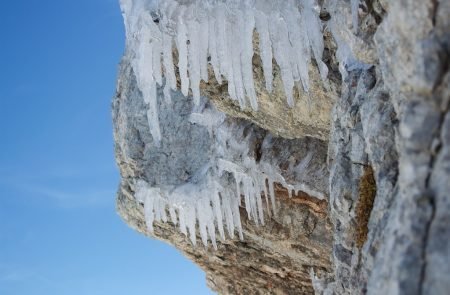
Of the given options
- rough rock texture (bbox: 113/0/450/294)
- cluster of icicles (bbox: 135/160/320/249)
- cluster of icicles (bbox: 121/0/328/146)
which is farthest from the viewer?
cluster of icicles (bbox: 135/160/320/249)

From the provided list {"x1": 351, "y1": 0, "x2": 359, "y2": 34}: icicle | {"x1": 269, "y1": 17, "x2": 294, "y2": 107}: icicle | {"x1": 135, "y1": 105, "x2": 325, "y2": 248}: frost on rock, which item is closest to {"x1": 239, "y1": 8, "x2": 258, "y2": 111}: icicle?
{"x1": 269, "y1": 17, "x2": 294, "y2": 107}: icicle

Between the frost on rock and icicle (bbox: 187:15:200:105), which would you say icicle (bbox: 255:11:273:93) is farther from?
the frost on rock

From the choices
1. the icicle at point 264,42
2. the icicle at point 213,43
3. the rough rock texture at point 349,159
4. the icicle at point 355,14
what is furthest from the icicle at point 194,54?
the icicle at point 355,14

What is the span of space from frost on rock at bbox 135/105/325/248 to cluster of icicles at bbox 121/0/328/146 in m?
3.29

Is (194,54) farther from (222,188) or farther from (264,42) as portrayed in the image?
(222,188)

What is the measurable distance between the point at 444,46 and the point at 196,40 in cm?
482

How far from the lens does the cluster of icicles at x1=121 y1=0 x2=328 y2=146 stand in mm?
7410

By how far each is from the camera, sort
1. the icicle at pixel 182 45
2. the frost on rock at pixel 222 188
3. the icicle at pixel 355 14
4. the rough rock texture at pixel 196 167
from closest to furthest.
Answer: the icicle at pixel 355 14 < the icicle at pixel 182 45 < the frost on rock at pixel 222 188 < the rough rock texture at pixel 196 167

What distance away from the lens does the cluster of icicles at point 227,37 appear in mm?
7410

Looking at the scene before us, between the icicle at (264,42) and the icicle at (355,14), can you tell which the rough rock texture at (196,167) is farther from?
the icicle at (355,14)

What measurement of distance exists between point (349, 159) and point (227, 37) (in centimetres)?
227

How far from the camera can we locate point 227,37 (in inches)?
302

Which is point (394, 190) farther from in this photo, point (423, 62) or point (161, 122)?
point (161, 122)

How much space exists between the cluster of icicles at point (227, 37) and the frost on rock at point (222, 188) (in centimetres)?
329
